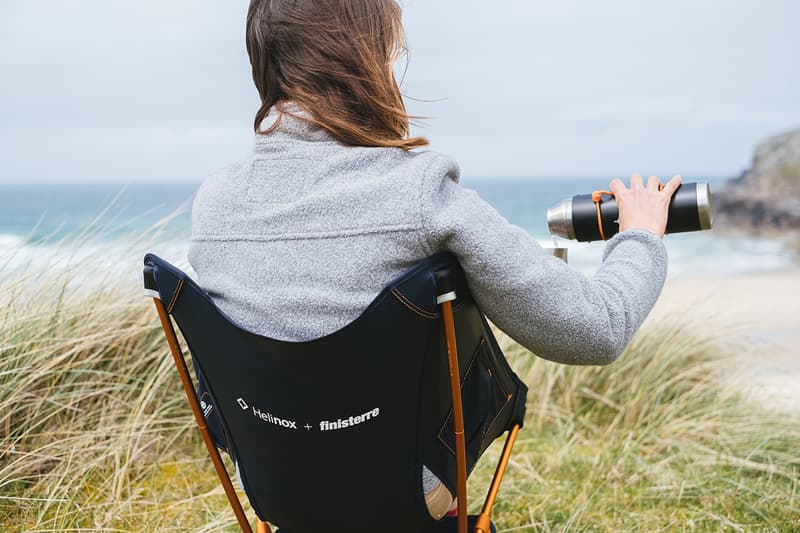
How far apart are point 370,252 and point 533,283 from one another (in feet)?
0.76

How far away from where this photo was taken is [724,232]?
22.1 metres

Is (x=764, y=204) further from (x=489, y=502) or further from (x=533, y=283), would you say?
(x=533, y=283)

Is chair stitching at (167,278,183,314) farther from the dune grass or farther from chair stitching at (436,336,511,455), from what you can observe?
the dune grass

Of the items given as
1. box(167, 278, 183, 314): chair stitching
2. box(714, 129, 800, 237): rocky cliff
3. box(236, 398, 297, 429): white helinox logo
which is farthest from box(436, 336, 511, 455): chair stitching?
box(714, 129, 800, 237): rocky cliff

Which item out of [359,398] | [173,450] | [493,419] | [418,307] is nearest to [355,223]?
[418,307]

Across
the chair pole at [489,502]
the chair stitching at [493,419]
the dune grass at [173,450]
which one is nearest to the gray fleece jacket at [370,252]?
the chair stitching at [493,419]

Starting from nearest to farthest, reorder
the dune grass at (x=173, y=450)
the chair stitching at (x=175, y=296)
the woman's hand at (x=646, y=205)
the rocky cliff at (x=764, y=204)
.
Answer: the chair stitching at (x=175, y=296), the woman's hand at (x=646, y=205), the dune grass at (x=173, y=450), the rocky cliff at (x=764, y=204)

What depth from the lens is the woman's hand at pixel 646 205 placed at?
4.22 ft

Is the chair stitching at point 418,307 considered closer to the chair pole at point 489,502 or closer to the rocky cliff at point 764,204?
the chair pole at point 489,502

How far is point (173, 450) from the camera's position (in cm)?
260

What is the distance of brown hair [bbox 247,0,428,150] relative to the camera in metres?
1.17

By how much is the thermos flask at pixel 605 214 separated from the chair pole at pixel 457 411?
40 centimetres

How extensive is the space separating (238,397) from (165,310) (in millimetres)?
204

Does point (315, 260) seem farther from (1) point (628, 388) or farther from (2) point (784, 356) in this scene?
(2) point (784, 356)
